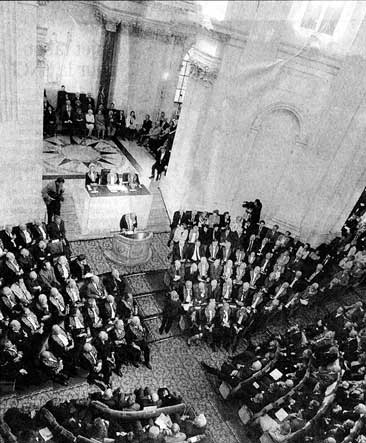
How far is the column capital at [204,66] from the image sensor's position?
10000 mm

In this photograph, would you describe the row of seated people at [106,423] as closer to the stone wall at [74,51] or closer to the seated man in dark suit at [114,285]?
the seated man in dark suit at [114,285]

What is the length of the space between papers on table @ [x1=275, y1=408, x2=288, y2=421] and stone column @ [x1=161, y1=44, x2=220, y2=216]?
20.6 ft

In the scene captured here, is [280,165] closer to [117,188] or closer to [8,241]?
[117,188]

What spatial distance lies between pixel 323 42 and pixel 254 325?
7.08m

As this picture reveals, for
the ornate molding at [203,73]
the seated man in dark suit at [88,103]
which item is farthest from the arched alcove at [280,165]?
the seated man in dark suit at [88,103]

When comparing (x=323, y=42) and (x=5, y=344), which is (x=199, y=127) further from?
(x=5, y=344)

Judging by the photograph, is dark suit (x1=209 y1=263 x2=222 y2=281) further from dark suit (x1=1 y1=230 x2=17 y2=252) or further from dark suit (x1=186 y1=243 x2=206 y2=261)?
dark suit (x1=1 y1=230 x2=17 y2=252)

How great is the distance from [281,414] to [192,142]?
294 inches

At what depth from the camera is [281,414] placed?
20.9 ft

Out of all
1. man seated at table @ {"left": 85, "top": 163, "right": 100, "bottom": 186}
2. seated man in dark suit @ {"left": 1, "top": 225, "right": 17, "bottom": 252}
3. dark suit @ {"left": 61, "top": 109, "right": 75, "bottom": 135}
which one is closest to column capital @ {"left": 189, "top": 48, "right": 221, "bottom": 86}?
man seated at table @ {"left": 85, "top": 163, "right": 100, "bottom": 186}

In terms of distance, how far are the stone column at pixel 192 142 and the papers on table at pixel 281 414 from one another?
6.28 metres

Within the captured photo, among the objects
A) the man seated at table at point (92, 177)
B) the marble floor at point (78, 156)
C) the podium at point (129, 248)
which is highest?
the man seated at table at point (92, 177)

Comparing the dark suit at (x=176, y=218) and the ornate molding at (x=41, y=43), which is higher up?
the ornate molding at (x=41, y=43)

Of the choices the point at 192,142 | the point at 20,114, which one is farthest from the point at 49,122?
the point at 20,114
